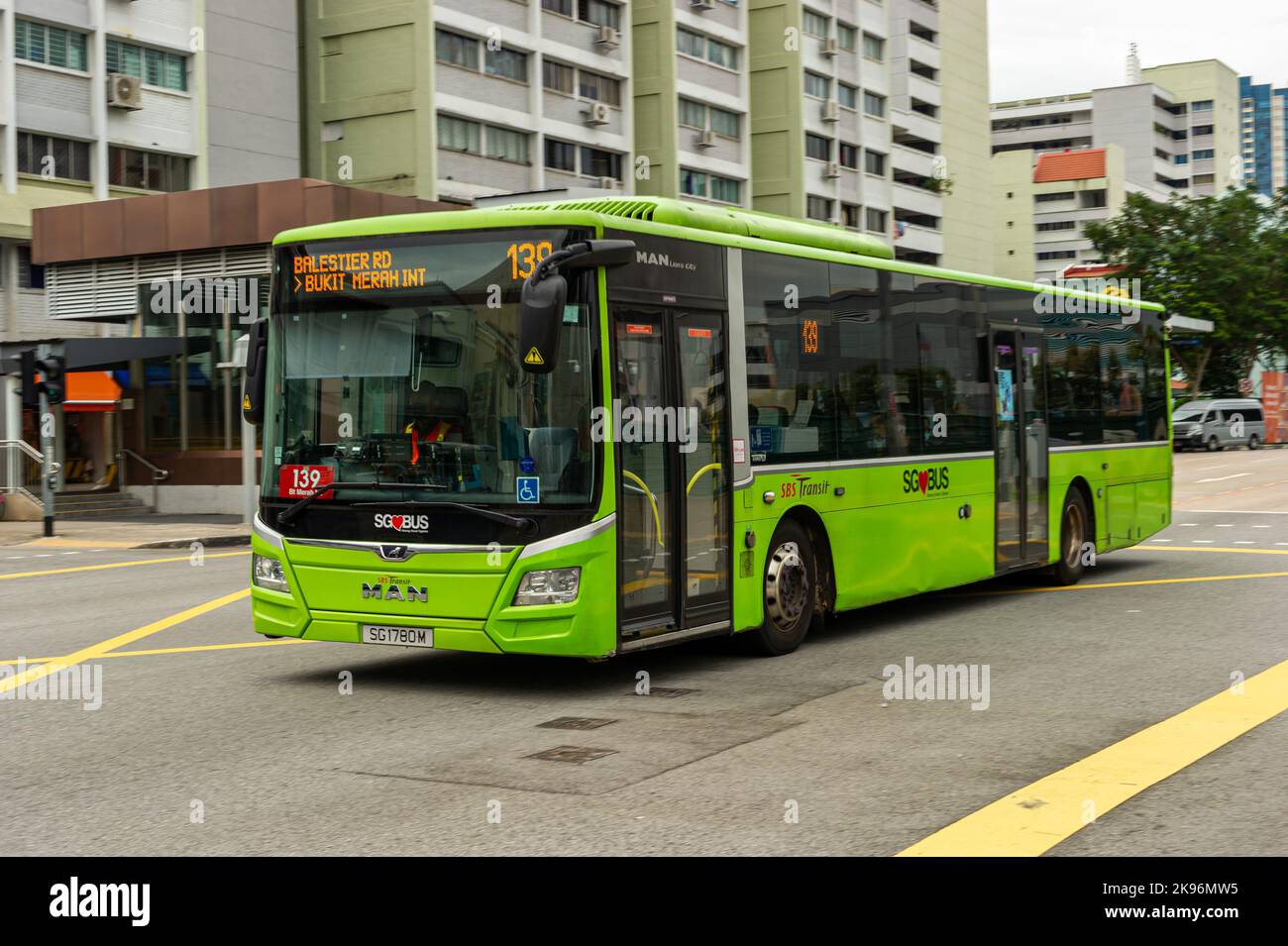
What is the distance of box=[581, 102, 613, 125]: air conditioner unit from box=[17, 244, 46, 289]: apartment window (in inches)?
934

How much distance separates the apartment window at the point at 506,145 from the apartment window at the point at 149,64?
11.8m

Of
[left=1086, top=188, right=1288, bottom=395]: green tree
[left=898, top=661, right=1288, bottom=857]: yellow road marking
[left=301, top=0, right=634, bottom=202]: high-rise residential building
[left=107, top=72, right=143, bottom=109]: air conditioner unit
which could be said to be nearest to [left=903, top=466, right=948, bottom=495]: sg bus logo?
[left=898, top=661, right=1288, bottom=857]: yellow road marking

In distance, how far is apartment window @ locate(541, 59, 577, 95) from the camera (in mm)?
56750

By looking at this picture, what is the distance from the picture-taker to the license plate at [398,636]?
9055 millimetres

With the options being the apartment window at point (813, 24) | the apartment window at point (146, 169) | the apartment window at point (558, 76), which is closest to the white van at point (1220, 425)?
the apartment window at point (558, 76)

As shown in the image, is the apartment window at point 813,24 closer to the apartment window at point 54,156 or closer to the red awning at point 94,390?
the apartment window at point 54,156

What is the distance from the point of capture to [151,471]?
32.8 meters

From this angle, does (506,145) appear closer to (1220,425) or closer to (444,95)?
(444,95)

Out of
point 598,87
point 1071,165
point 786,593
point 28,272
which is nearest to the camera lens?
point 786,593

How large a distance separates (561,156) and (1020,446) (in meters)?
45.4

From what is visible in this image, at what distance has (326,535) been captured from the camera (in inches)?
369

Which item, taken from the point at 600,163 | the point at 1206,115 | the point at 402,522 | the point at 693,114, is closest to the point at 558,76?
the point at 600,163
